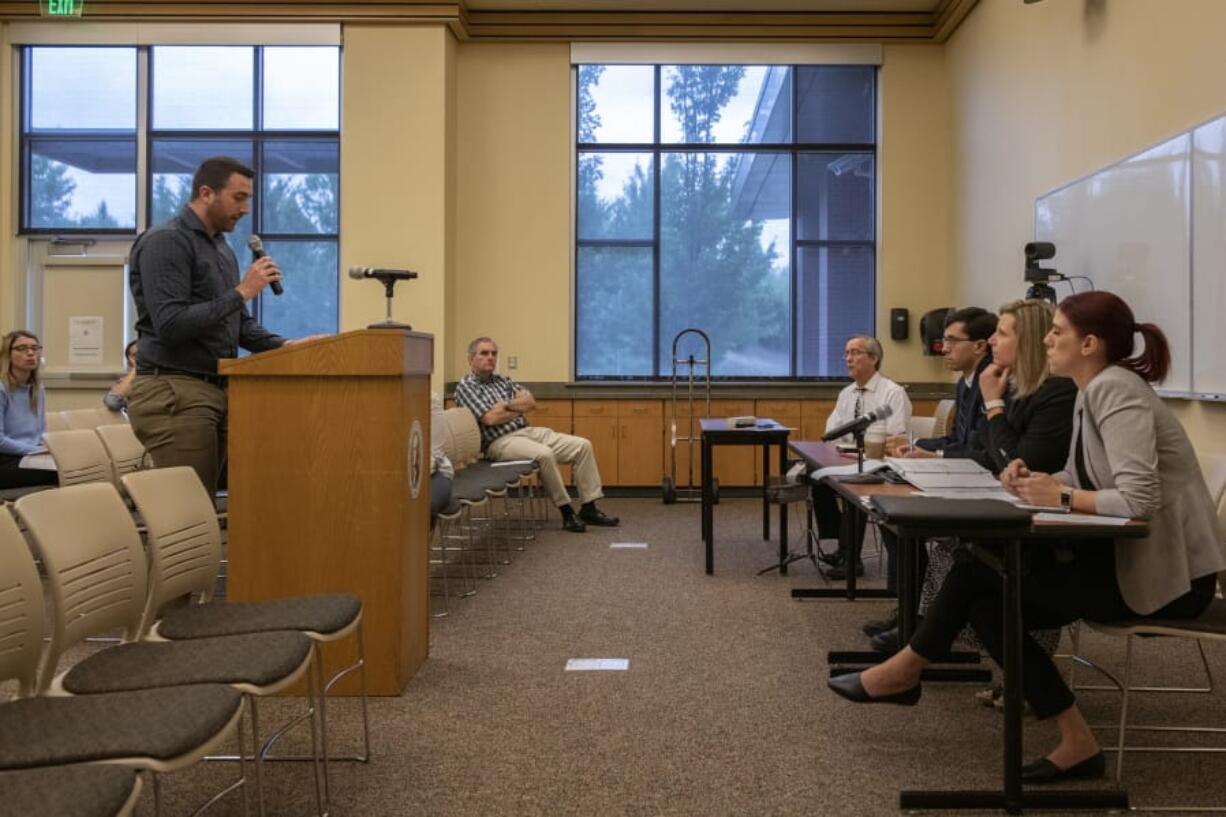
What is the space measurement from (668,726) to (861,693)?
2.04ft

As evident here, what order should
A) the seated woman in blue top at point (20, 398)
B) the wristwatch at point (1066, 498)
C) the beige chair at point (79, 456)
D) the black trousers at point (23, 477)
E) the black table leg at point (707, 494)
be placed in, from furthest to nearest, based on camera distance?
the seated woman in blue top at point (20, 398) < the black table leg at point (707, 494) < the black trousers at point (23, 477) < the beige chair at point (79, 456) < the wristwatch at point (1066, 498)

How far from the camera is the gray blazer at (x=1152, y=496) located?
247cm

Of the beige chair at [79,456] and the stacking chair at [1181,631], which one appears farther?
the beige chair at [79,456]

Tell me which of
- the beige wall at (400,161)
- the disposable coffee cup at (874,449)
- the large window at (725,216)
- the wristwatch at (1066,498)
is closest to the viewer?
the wristwatch at (1066,498)

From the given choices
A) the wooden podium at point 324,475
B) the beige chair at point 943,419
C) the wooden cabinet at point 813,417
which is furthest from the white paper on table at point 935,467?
the wooden cabinet at point 813,417

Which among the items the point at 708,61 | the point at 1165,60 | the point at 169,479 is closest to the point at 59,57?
the point at 708,61

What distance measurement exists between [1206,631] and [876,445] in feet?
8.71

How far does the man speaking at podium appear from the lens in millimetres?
3350

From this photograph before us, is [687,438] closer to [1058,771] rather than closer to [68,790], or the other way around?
[1058,771]

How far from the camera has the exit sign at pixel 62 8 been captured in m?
7.24

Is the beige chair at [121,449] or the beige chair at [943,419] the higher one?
the beige chair at [943,419]

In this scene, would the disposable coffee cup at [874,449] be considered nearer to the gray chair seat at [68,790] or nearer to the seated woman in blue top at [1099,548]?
the seated woman in blue top at [1099,548]

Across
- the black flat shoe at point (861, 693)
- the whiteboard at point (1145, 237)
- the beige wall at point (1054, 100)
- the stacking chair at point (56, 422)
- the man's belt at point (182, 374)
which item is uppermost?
the beige wall at point (1054, 100)

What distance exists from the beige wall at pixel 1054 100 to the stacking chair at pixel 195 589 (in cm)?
422
